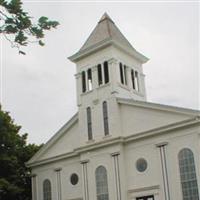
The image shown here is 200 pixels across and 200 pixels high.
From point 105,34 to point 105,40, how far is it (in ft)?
3.67

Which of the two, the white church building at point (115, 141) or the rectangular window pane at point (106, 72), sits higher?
the rectangular window pane at point (106, 72)

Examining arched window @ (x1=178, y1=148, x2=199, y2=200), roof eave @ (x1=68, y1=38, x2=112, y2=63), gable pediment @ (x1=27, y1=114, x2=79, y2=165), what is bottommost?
arched window @ (x1=178, y1=148, x2=199, y2=200)

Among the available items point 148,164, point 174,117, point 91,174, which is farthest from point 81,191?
point 174,117

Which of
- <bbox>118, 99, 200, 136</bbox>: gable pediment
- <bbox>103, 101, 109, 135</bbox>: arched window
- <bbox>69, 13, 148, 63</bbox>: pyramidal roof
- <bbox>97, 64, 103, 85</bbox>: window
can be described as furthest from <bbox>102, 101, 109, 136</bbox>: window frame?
<bbox>69, 13, 148, 63</bbox>: pyramidal roof

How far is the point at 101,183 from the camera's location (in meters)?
26.5

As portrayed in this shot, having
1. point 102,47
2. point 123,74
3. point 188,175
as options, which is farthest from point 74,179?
point 102,47

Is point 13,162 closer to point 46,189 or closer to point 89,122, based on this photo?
point 46,189

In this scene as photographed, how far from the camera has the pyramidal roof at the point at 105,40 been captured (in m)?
28.2

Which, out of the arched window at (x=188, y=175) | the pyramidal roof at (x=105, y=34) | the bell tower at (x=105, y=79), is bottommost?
the arched window at (x=188, y=175)

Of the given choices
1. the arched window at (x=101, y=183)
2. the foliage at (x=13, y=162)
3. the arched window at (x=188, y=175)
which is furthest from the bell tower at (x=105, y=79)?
the foliage at (x=13, y=162)

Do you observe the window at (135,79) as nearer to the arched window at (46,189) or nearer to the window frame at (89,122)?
the window frame at (89,122)

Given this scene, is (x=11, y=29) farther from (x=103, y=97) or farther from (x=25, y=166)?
(x=25, y=166)

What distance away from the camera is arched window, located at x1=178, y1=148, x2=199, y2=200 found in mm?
22844

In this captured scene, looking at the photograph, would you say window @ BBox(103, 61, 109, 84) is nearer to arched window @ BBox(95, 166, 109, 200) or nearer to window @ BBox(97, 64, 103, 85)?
window @ BBox(97, 64, 103, 85)
